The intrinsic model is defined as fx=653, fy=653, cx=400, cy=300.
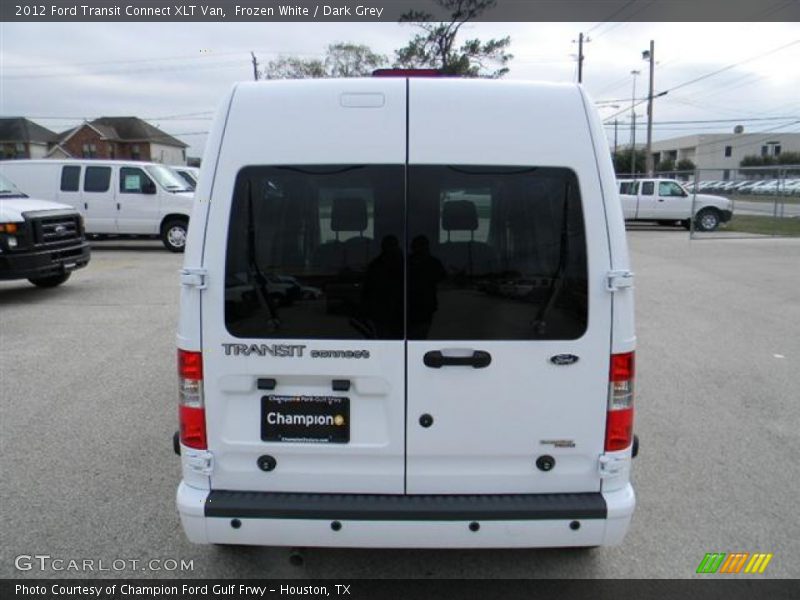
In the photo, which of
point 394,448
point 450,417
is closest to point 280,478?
point 394,448

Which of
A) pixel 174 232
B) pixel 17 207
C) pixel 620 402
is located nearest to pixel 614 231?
pixel 620 402

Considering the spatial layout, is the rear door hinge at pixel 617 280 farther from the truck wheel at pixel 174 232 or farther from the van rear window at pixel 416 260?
the truck wheel at pixel 174 232

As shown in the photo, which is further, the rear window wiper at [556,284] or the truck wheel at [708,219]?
the truck wheel at [708,219]

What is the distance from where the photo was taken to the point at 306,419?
2713mm

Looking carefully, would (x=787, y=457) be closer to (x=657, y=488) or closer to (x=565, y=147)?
(x=657, y=488)

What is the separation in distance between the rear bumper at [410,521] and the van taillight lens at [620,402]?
0.24 metres

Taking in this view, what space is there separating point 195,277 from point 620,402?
182 cm

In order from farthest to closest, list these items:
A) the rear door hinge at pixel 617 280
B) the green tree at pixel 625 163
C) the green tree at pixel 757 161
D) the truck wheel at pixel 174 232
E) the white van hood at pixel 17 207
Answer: the green tree at pixel 757 161 → the green tree at pixel 625 163 → the truck wheel at pixel 174 232 → the white van hood at pixel 17 207 → the rear door hinge at pixel 617 280

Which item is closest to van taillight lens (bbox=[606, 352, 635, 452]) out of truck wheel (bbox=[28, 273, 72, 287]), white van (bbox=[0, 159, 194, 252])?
truck wheel (bbox=[28, 273, 72, 287])

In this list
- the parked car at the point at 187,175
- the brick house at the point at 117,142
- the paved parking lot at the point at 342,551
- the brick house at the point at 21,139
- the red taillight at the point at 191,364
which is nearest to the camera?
the red taillight at the point at 191,364

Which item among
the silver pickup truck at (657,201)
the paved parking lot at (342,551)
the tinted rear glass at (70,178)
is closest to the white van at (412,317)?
the paved parking lot at (342,551)

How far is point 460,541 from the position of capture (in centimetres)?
269

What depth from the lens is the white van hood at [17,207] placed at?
9016 mm

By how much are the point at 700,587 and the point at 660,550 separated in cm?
30
